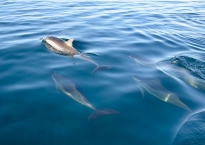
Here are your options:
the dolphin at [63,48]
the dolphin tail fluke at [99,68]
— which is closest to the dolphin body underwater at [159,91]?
the dolphin tail fluke at [99,68]

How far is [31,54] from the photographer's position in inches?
392

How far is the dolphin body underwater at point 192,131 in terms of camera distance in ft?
18.1

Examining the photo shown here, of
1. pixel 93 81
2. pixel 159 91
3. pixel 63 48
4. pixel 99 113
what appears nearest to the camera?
pixel 99 113

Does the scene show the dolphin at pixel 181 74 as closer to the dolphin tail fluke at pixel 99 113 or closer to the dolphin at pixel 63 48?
the dolphin at pixel 63 48

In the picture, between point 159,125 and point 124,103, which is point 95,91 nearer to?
point 124,103

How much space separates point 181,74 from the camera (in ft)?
28.2

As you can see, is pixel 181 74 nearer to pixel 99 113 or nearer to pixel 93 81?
pixel 93 81

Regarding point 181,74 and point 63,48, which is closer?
point 181,74

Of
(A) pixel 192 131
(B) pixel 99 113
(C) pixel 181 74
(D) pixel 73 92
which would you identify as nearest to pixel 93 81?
(D) pixel 73 92

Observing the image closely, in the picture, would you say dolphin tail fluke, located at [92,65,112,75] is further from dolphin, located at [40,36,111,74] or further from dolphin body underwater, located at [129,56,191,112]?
dolphin body underwater, located at [129,56,191,112]

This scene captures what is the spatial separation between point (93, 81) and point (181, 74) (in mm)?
3187

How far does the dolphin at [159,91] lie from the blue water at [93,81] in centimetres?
17

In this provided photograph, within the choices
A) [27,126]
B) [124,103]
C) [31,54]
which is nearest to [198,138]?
[124,103]

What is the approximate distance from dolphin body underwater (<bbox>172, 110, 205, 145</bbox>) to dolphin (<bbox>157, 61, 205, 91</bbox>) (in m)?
1.62
